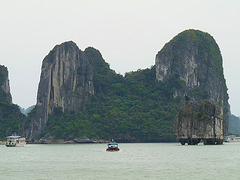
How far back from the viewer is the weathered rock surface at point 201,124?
114m

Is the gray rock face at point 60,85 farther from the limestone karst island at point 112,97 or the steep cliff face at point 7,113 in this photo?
the steep cliff face at point 7,113

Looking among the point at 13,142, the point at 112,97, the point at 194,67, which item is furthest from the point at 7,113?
the point at 194,67

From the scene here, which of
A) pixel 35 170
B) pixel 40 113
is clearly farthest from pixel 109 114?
pixel 35 170

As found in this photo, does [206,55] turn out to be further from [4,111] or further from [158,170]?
[158,170]

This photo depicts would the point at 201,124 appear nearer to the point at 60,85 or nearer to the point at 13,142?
the point at 13,142

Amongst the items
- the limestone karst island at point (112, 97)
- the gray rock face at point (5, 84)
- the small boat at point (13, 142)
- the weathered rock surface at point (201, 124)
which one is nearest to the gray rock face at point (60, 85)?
the limestone karst island at point (112, 97)

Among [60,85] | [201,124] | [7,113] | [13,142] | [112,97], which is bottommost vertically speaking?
[13,142]

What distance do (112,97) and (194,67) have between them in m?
37.2

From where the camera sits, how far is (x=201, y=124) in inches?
4532

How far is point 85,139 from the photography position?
163 metres

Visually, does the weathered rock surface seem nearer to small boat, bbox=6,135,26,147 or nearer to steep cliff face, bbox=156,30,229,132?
small boat, bbox=6,135,26,147

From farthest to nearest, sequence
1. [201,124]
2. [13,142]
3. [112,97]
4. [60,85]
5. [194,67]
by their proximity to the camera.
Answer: [112,97] < [194,67] < [60,85] < [13,142] < [201,124]

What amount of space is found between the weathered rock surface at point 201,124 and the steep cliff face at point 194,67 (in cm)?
6462

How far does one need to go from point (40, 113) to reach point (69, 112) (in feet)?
36.3
